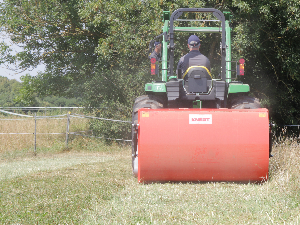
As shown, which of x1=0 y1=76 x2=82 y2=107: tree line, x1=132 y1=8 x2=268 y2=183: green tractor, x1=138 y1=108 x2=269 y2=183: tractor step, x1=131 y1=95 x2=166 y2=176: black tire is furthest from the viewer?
x1=0 y1=76 x2=82 y2=107: tree line

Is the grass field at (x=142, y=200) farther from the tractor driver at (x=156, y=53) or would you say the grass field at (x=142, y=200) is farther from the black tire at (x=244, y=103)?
the tractor driver at (x=156, y=53)

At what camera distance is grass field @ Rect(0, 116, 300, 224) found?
3869 millimetres

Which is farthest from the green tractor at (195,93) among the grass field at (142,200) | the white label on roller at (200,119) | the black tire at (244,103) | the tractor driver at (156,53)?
the grass field at (142,200)

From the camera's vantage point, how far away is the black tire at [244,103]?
251 inches

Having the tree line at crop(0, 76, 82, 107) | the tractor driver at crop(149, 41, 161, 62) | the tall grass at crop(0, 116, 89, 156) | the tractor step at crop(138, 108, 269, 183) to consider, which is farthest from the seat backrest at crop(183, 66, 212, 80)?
the tree line at crop(0, 76, 82, 107)

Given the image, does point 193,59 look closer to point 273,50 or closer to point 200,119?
point 200,119

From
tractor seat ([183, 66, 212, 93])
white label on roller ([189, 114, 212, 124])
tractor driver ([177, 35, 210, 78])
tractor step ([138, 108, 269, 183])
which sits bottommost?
tractor step ([138, 108, 269, 183])

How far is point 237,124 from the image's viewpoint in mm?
5488

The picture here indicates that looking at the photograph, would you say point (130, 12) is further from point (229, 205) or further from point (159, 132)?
point (229, 205)

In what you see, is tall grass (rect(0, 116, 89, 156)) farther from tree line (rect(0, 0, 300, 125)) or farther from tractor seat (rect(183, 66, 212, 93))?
tractor seat (rect(183, 66, 212, 93))

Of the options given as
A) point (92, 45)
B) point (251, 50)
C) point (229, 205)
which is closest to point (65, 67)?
point (92, 45)

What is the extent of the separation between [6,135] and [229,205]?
12397 millimetres

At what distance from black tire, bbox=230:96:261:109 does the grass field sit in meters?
1.05

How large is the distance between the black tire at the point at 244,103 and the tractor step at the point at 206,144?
32.2 inches
